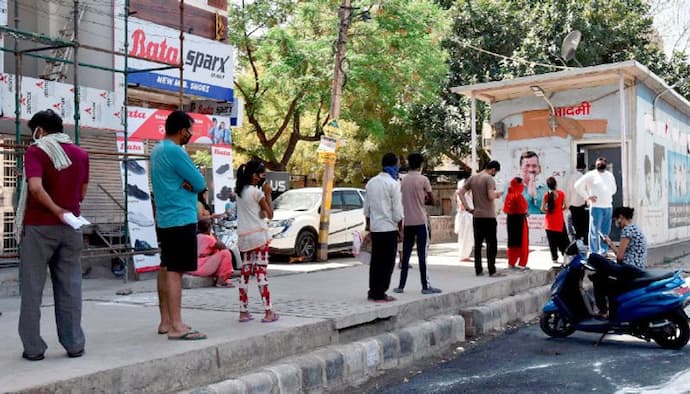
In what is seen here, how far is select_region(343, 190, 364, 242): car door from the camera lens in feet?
54.1

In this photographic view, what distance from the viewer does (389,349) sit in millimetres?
6820

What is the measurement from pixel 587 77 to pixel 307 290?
748 centimetres

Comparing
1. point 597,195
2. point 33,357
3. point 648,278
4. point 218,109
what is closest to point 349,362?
point 33,357

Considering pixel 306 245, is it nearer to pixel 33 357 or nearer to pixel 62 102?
pixel 62 102

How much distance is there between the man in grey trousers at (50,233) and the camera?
4.75 metres

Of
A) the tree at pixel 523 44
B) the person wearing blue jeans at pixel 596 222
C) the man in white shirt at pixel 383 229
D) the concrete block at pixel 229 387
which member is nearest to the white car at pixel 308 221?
the person wearing blue jeans at pixel 596 222

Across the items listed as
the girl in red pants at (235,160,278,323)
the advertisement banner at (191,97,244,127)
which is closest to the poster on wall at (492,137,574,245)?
the advertisement banner at (191,97,244,127)

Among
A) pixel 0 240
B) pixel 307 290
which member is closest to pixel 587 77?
pixel 307 290

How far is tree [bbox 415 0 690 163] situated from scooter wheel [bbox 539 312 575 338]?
15.5 m

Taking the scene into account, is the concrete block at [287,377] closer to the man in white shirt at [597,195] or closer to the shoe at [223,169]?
the man in white shirt at [597,195]

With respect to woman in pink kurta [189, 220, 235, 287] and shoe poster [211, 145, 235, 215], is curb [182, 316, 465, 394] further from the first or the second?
shoe poster [211, 145, 235, 215]

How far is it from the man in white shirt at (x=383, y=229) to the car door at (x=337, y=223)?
7677mm

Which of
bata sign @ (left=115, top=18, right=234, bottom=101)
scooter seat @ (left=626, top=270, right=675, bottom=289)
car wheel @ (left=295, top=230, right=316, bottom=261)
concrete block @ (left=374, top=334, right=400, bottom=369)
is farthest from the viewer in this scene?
car wheel @ (left=295, top=230, right=316, bottom=261)

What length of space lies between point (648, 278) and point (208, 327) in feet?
14.3
